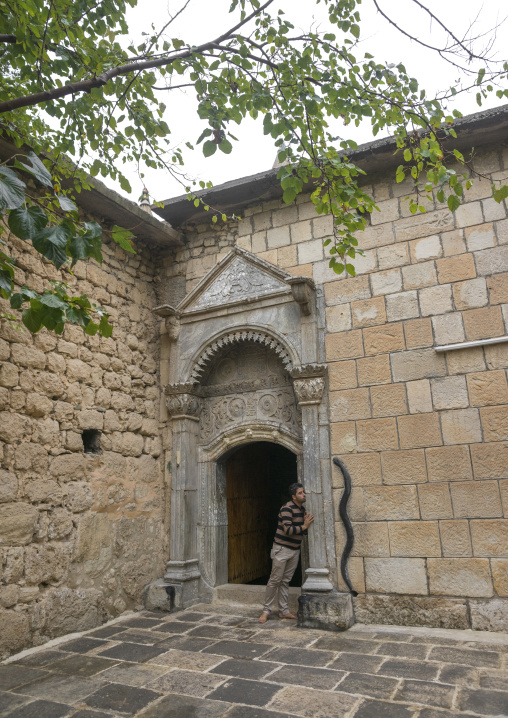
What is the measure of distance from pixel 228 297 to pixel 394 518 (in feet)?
10.5

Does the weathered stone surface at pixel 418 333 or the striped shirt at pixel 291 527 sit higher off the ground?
the weathered stone surface at pixel 418 333

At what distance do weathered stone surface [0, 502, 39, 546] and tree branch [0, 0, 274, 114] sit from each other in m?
3.17

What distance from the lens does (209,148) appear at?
3691mm

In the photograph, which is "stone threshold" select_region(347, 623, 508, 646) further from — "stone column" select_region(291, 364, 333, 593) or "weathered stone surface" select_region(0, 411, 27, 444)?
"weathered stone surface" select_region(0, 411, 27, 444)

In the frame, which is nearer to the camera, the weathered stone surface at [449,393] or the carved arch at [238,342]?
the weathered stone surface at [449,393]

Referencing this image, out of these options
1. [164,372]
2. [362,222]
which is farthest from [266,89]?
[164,372]

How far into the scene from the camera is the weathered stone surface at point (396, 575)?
4.82 metres

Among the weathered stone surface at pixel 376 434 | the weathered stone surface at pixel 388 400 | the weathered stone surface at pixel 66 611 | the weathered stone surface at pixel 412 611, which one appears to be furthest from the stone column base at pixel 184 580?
the weathered stone surface at pixel 388 400

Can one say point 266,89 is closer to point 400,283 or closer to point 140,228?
point 400,283

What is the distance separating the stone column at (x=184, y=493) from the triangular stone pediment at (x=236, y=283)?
113 cm

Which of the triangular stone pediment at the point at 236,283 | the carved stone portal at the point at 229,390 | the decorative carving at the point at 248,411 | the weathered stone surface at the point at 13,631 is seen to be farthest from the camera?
the triangular stone pediment at the point at 236,283

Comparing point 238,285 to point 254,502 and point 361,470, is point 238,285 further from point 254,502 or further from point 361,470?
point 254,502

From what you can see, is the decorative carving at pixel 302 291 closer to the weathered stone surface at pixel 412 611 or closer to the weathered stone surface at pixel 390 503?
the weathered stone surface at pixel 390 503

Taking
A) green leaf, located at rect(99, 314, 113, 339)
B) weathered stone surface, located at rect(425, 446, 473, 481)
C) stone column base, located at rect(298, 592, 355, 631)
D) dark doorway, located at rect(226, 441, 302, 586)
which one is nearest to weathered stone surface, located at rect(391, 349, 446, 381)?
weathered stone surface, located at rect(425, 446, 473, 481)
